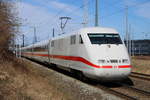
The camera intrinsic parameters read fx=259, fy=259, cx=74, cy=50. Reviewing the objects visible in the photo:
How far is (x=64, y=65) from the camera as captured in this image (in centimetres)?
1691

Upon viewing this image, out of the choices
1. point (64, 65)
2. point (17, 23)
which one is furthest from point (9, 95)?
point (64, 65)

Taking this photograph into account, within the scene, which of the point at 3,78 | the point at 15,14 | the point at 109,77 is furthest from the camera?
the point at 15,14

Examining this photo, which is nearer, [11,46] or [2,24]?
[2,24]

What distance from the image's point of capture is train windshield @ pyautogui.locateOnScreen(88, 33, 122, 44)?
1296cm

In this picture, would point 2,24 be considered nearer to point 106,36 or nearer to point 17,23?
point 17,23

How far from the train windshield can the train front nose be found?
5.87ft

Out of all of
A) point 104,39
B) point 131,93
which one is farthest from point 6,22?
point 131,93

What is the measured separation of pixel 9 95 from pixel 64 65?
9.22 meters

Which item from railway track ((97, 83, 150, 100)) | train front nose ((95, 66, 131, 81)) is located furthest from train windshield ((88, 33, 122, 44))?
railway track ((97, 83, 150, 100))

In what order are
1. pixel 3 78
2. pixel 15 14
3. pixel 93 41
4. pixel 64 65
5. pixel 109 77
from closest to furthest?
pixel 3 78, pixel 109 77, pixel 93 41, pixel 15 14, pixel 64 65

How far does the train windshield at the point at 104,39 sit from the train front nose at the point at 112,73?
1.79 meters

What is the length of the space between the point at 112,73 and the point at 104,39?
218 cm

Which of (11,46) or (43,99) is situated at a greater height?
(11,46)

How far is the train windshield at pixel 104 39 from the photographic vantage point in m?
13.0
